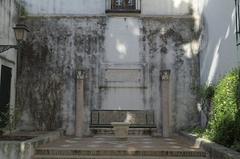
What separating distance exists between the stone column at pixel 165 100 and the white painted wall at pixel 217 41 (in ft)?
4.69

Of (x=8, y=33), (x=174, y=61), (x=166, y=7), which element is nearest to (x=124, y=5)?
(x=166, y=7)

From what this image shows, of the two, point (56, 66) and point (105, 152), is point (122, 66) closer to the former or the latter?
point (56, 66)

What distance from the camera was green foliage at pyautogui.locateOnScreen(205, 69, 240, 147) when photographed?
8484 millimetres

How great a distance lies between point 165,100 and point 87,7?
499 centimetres

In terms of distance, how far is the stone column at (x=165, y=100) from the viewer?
1379 cm

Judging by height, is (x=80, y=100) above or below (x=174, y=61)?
below

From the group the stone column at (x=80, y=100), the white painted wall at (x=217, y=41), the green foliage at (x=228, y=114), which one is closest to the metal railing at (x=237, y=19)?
the white painted wall at (x=217, y=41)

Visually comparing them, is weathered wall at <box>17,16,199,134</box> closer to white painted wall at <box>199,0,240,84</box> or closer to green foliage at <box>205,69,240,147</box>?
white painted wall at <box>199,0,240,84</box>

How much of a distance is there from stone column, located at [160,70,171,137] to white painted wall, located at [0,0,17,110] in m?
5.70

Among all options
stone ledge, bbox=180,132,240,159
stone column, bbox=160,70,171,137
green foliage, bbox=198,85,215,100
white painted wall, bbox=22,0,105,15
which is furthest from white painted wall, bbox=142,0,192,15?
stone ledge, bbox=180,132,240,159

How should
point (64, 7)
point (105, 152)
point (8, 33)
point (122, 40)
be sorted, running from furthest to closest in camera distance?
point (64, 7)
point (122, 40)
point (8, 33)
point (105, 152)

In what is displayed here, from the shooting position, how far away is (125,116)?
14.3 meters

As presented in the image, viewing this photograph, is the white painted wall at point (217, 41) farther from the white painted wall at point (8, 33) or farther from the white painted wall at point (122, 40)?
the white painted wall at point (8, 33)

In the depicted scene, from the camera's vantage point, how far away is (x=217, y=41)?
39.7ft
